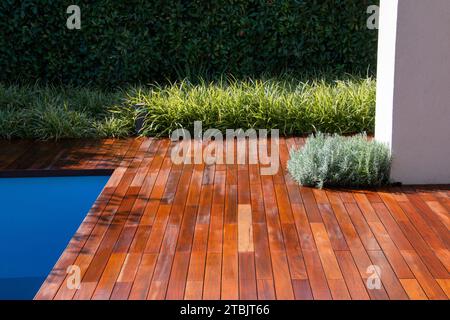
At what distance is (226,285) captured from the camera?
339 cm

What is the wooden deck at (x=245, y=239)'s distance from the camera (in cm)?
337

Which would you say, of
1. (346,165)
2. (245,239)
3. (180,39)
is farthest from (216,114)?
(245,239)

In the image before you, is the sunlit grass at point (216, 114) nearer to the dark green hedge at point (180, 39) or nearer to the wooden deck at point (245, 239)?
the wooden deck at point (245, 239)

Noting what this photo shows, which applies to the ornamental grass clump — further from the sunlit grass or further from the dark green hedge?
the dark green hedge

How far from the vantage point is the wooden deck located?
11.1 ft

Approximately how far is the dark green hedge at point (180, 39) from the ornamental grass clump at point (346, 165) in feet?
10.3

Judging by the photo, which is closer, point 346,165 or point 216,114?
point 346,165

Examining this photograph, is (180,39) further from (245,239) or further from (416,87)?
(245,239)

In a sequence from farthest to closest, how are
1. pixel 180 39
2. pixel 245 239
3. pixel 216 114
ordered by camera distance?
pixel 180 39, pixel 216 114, pixel 245 239

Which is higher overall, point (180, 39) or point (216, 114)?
point (180, 39)

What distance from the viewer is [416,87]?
4805 mm

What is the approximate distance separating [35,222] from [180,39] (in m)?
3.65

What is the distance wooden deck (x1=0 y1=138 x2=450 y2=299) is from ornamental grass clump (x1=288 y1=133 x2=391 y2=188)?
0.36 feet
